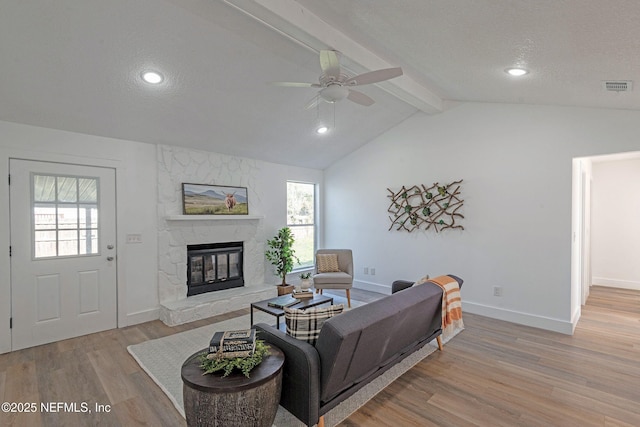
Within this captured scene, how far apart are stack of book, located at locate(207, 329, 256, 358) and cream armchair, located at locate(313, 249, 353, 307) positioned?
3.07 meters

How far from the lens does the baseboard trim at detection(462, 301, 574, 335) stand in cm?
383

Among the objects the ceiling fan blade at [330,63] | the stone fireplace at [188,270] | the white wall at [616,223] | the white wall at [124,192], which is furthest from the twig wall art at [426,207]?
the white wall at [616,223]

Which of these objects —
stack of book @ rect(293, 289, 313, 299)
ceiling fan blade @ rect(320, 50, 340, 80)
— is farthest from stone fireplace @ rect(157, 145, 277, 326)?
ceiling fan blade @ rect(320, 50, 340, 80)

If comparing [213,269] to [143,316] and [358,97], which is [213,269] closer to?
[143,316]

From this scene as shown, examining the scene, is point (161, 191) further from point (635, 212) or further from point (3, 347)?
point (635, 212)

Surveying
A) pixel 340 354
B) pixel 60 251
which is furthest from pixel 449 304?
pixel 60 251

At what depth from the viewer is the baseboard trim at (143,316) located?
420cm

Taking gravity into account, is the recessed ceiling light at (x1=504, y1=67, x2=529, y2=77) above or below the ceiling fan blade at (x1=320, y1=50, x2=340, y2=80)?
above

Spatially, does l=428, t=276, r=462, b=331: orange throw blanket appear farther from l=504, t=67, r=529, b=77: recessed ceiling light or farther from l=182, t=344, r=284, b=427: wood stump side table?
l=504, t=67, r=529, b=77: recessed ceiling light

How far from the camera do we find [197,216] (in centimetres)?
477

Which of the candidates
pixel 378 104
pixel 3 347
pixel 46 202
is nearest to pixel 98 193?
pixel 46 202

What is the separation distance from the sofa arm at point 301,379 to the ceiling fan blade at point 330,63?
2091 mm

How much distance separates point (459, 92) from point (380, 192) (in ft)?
7.14

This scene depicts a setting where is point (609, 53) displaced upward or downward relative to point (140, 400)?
upward
